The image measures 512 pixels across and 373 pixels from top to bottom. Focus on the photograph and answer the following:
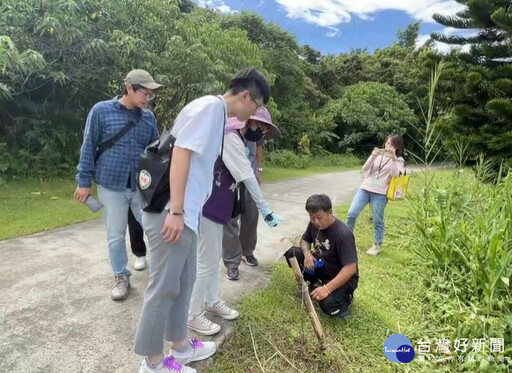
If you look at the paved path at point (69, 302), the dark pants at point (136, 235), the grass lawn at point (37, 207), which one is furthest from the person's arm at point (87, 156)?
the grass lawn at point (37, 207)

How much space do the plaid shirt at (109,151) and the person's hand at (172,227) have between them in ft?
3.00

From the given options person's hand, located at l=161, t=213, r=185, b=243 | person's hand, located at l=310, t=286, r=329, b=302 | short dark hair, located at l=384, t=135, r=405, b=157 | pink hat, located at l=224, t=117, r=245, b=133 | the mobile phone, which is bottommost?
person's hand, located at l=310, t=286, r=329, b=302

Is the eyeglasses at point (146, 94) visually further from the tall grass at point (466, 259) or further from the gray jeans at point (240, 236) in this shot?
the tall grass at point (466, 259)

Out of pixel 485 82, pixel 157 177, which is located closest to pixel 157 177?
pixel 157 177

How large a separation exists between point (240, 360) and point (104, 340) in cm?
75

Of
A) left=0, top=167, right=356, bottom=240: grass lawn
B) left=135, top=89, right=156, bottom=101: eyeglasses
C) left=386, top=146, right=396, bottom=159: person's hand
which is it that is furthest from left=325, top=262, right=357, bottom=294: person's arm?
left=0, top=167, right=356, bottom=240: grass lawn

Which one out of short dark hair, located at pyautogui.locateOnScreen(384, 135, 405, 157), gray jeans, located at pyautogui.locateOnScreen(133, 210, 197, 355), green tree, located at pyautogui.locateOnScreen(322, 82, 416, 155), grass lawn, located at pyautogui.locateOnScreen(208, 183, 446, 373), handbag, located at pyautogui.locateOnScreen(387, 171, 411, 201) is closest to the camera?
gray jeans, located at pyautogui.locateOnScreen(133, 210, 197, 355)

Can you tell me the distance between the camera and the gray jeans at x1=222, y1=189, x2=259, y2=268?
9.48 ft

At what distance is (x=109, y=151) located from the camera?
2404mm

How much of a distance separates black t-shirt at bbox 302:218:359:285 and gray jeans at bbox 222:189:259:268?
22.7 inches

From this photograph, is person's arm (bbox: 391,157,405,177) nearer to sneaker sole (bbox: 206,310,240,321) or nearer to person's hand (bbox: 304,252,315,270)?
person's hand (bbox: 304,252,315,270)

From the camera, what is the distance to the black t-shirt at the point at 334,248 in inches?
99.1

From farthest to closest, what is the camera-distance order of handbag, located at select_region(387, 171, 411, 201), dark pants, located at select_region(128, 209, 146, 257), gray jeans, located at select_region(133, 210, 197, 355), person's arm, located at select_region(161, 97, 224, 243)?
handbag, located at select_region(387, 171, 411, 201) < dark pants, located at select_region(128, 209, 146, 257) < gray jeans, located at select_region(133, 210, 197, 355) < person's arm, located at select_region(161, 97, 224, 243)

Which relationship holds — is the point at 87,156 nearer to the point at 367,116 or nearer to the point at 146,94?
the point at 146,94
